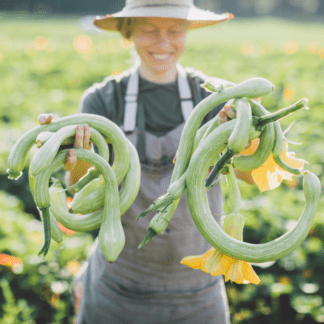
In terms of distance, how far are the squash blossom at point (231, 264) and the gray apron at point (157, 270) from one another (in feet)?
2.61

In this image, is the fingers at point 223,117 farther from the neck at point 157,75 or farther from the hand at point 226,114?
the neck at point 157,75

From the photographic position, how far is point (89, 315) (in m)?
2.10

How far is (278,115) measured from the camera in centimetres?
99

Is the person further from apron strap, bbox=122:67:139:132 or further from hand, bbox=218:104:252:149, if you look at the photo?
hand, bbox=218:104:252:149

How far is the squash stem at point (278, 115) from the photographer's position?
38.8 inches

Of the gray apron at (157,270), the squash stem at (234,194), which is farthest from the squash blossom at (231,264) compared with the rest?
the gray apron at (157,270)

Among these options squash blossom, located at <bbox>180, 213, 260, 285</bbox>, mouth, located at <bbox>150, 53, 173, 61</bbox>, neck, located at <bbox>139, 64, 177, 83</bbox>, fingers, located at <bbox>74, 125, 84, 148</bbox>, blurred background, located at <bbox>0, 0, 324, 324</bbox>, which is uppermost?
mouth, located at <bbox>150, 53, 173, 61</bbox>

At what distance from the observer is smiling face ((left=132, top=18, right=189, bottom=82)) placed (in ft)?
6.19

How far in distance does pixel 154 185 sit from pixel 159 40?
2.42 feet

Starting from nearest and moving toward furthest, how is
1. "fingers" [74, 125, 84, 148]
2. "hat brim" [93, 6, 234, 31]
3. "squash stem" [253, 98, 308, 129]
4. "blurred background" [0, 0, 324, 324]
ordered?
"squash stem" [253, 98, 308, 129], "fingers" [74, 125, 84, 148], "hat brim" [93, 6, 234, 31], "blurred background" [0, 0, 324, 324]

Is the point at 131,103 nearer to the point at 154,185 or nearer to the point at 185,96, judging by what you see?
the point at 185,96

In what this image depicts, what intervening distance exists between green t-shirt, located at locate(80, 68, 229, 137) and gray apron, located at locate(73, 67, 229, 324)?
0.06 meters

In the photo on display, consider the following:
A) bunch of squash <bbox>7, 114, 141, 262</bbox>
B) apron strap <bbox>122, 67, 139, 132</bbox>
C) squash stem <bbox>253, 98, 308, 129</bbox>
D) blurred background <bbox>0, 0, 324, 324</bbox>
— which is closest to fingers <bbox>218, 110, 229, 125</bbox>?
squash stem <bbox>253, 98, 308, 129</bbox>

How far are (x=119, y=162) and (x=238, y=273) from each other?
1.69 ft
